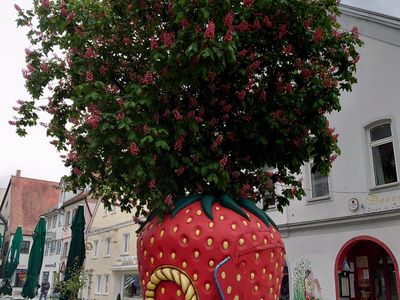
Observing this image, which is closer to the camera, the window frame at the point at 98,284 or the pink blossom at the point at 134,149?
the pink blossom at the point at 134,149

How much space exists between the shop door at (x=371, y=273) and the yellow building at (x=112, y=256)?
11.7m

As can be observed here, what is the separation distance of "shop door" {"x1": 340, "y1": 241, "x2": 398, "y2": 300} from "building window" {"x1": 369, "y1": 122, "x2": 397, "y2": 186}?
5.83ft

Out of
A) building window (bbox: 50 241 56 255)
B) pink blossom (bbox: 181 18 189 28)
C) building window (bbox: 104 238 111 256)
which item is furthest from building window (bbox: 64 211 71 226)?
pink blossom (bbox: 181 18 189 28)

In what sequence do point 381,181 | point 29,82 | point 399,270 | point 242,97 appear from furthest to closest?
point 381,181
point 399,270
point 29,82
point 242,97

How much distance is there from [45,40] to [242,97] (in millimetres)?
2912

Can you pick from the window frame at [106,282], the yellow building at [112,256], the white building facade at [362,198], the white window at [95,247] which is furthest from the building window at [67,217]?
the white building facade at [362,198]

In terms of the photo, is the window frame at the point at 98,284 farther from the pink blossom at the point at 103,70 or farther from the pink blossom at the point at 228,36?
the pink blossom at the point at 228,36

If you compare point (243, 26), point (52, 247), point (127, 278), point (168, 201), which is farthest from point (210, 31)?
point (52, 247)

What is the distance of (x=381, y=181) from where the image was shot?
11.4 meters

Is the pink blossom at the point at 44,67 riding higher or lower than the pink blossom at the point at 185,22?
higher

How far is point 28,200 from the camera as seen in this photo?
48.5m

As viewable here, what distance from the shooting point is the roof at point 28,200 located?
4622cm

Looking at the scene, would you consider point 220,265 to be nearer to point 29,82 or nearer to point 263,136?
point 263,136

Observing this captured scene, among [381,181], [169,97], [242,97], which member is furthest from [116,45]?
[381,181]
